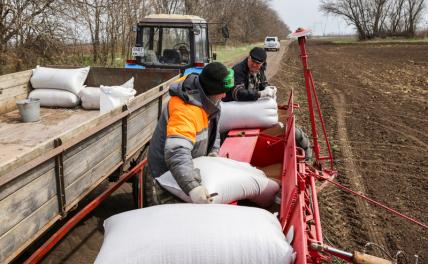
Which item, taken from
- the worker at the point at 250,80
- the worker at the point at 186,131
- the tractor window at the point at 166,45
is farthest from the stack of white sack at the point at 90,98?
the worker at the point at 186,131

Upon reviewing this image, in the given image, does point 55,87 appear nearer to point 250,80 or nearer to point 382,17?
point 250,80

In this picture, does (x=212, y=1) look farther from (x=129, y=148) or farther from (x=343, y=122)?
(x=129, y=148)

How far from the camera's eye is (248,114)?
4750 millimetres

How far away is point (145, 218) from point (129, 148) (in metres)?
1.93

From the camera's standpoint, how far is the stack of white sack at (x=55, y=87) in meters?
5.88

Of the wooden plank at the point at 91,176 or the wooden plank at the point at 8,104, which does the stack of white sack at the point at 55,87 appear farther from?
the wooden plank at the point at 91,176

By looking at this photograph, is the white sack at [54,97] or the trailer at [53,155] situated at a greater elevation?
the white sack at [54,97]

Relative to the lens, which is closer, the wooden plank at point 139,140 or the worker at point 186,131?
the worker at point 186,131

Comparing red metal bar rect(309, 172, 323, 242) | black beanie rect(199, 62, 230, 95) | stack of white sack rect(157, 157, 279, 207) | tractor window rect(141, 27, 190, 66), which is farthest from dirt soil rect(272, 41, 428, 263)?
tractor window rect(141, 27, 190, 66)

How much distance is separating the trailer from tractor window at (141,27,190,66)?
264 centimetres

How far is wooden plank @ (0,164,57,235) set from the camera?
2.32 m

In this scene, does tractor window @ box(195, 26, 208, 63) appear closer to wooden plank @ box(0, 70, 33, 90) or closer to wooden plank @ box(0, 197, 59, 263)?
wooden plank @ box(0, 70, 33, 90)

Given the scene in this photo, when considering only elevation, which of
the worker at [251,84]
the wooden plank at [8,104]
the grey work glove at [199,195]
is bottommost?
the grey work glove at [199,195]

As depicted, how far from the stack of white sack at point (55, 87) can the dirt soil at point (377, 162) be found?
3.59 metres
